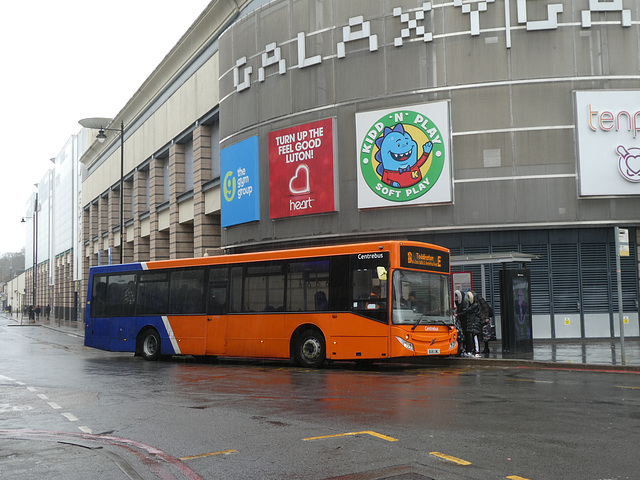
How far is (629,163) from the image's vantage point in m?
23.3

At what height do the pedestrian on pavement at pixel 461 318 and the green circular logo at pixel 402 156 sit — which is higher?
the green circular logo at pixel 402 156

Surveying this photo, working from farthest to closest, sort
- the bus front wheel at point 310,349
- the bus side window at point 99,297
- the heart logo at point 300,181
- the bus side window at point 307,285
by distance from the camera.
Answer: the heart logo at point 300,181 < the bus side window at point 99,297 < the bus side window at point 307,285 < the bus front wheel at point 310,349

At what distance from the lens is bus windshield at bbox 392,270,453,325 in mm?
16156

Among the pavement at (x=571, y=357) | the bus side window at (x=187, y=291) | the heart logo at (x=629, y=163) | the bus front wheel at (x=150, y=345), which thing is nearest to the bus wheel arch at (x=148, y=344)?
the bus front wheel at (x=150, y=345)

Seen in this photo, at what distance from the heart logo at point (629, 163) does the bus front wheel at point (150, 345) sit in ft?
54.5

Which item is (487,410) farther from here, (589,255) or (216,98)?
(216,98)

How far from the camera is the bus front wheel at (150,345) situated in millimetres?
21297

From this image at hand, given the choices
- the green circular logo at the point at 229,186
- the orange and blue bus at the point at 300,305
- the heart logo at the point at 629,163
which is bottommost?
the orange and blue bus at the point at 300,305

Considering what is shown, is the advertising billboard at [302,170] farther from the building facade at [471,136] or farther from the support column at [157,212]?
the support column at [157,212]

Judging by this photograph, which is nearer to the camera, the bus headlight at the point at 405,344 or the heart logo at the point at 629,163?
the bus headlight at the point at 405,344

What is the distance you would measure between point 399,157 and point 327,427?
1783cm

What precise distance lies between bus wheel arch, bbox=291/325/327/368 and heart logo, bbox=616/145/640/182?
1299cm

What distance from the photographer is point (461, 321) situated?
18969 mm

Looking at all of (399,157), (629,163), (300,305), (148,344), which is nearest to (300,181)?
(399,157)
